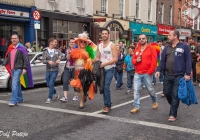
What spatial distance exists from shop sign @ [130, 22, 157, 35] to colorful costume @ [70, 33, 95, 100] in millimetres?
22485

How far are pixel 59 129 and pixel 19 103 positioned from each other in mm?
2879

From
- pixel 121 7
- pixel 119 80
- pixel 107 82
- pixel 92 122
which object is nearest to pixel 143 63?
pixel 107 82

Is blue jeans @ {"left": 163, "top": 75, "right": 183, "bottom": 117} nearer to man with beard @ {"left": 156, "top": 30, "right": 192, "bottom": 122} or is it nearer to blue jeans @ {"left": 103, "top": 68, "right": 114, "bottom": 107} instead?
man with beard @ {"left": 156, "top": 30, "right": 192, "bottom": 122}

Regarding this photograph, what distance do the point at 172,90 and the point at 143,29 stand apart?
25.8m

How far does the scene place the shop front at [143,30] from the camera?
30002 mm

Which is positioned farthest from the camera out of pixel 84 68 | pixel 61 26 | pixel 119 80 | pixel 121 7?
pixel 121 7

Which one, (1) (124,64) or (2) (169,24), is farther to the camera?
(2) (169,24)

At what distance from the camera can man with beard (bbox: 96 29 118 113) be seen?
271 inches

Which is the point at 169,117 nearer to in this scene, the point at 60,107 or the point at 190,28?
the point at 60,107

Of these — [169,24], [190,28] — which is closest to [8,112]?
[169,24]

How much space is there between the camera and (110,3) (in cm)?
2641

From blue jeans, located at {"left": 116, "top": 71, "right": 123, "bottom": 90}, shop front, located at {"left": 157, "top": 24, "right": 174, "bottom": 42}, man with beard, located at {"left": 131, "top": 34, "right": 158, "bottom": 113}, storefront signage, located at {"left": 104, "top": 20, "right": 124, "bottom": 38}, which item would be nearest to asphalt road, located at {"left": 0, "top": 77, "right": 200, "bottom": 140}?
man with beard, located at {"left": 131, "top": 34, "right": 158, "bottom": 113}

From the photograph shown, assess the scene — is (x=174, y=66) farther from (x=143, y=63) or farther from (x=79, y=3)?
(x=79, y=3)

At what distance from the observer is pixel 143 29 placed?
31.7 metres
